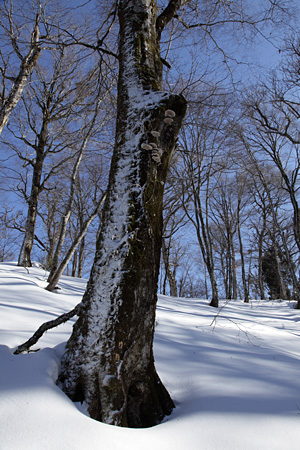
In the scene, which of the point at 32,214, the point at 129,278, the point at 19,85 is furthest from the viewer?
the point at 32,214

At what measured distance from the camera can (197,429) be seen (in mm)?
1152

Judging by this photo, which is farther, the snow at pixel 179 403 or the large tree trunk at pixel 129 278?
the large tree trunk at pixel 129 278

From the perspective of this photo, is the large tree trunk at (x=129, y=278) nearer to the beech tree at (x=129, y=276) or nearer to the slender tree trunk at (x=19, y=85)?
the beech tree at (x=129, y=276)

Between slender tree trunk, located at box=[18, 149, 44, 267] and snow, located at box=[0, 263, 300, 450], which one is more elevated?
slender tree trunk, located at box=[18, 149, 44, 267]

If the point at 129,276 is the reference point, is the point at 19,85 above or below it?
above

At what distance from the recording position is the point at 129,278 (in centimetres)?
149

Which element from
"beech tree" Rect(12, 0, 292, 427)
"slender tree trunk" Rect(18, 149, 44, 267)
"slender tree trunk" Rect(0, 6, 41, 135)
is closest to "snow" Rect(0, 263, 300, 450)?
"beech tree" Rect(12, 0, 292, 427)

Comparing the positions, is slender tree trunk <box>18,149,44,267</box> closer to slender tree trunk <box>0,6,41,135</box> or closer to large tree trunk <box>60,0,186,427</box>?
slender tree trunk <box>0,6,41,135</box>

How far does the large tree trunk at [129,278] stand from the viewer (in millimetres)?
1353

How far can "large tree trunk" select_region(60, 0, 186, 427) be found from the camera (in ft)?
4.44

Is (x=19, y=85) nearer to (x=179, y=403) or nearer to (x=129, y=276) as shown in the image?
(x=129, y=276)

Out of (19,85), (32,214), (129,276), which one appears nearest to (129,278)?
(129,276)

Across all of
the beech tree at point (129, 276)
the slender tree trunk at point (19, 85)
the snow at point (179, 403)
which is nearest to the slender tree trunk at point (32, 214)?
the slender tree trunk at point (19, 85)

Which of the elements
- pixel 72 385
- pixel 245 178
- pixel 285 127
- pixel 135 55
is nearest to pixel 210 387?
pixel 72 385
